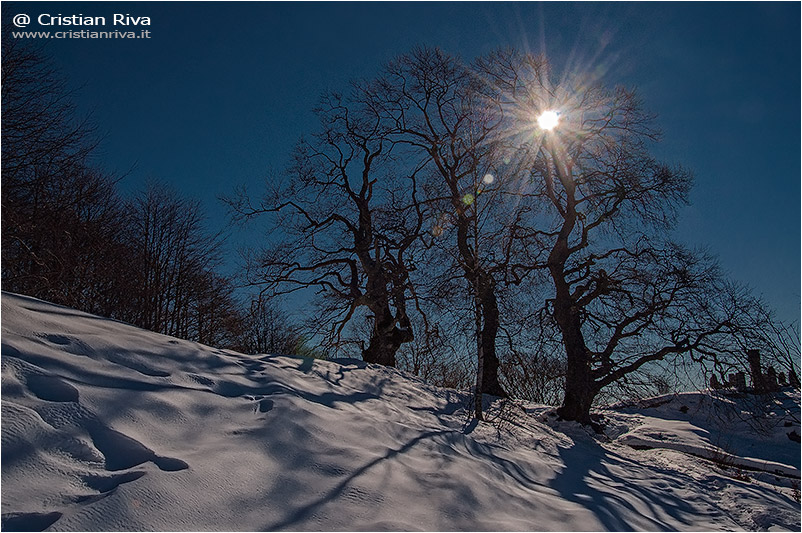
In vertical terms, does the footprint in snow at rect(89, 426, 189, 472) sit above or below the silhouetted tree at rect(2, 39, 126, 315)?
below

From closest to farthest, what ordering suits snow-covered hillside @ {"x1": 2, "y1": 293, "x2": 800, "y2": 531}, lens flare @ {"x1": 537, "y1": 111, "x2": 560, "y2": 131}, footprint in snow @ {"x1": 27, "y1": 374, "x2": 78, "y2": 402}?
snow-covered hillside @ {"x1": 2, "y1": 293, "x2": 800, "y2": 531}, footprint in snow @ {"x1": 27, "y1": 374, "x2": 78, "y2": 402}, lens flare @ {"x1": 537, "y1": 111, "x2": 560, "y2": 131}

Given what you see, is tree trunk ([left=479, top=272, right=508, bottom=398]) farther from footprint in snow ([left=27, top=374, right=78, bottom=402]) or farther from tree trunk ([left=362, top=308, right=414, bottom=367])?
footprint in snow ([left=27, top=374, right=78, bottom=402])

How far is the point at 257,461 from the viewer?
3277 mm

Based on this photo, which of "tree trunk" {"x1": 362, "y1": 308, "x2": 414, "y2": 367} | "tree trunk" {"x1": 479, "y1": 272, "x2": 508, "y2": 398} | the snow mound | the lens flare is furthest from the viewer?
"tree trunk" {"x1": 362, "y1": 308, "x2": 414, "y2": 367}

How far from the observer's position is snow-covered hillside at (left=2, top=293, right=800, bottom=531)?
2615mm

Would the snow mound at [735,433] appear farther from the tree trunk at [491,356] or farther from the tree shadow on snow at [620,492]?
the tree trunk at [491,356]

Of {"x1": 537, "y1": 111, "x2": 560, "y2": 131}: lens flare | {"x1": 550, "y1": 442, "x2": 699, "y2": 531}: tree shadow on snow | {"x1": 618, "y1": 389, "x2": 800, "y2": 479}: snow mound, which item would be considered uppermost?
{"x1": 537, "y1": 111, "x2": 560, "y2": 131}: lens flare

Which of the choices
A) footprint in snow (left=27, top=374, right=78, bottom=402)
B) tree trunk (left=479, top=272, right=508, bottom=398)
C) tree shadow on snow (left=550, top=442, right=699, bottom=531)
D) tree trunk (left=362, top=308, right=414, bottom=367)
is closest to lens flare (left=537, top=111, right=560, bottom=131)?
tree trunk (left=479, top=272, right=508, bottom=398)

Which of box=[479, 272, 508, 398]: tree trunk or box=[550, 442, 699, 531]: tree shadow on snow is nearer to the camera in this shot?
box=[550, 442, 699, 531]: tree shadow on snow

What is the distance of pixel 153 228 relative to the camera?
62.4 feet

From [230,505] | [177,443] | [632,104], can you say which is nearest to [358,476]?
[230,505]

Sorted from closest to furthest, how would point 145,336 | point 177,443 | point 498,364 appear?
point 177,443 < point 145,336 < point 498,364

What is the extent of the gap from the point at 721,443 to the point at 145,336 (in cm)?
1093

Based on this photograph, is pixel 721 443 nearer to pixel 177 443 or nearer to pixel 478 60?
pixel 478 60
